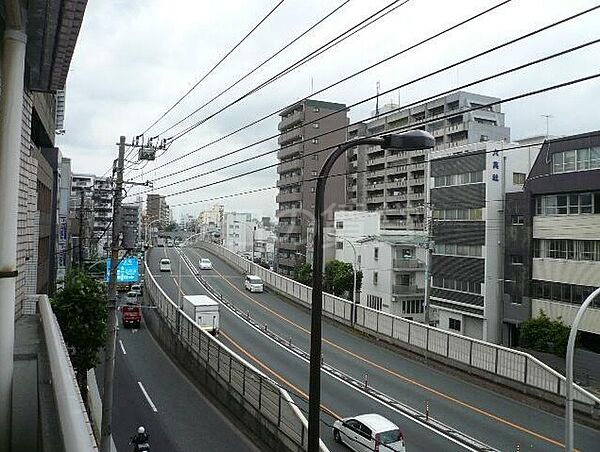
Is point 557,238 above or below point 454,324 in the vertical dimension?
above

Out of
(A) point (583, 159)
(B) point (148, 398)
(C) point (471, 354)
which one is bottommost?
(B) point (148, 398)

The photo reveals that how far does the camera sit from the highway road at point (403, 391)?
1426cm

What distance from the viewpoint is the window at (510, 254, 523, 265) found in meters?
29.1

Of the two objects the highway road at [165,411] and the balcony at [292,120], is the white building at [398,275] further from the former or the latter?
the balcony at [292,120]

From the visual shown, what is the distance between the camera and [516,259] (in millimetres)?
29406

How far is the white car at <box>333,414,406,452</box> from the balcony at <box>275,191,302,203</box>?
4705cm

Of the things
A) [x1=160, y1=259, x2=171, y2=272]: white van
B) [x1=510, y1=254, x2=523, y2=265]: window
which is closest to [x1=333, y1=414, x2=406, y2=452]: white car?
[x1=510, y1=254, x2=523, y2=265]: window

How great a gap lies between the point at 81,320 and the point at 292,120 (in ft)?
161

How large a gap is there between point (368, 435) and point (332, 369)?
8.17 meters

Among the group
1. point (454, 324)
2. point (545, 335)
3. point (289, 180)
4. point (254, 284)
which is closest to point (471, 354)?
point (545, 335)

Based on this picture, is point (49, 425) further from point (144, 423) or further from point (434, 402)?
point (434, 402)

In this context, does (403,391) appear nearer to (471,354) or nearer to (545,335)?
(471,354)

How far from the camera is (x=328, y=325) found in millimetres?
29438

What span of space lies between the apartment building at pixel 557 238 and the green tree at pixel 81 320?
68.6ft
